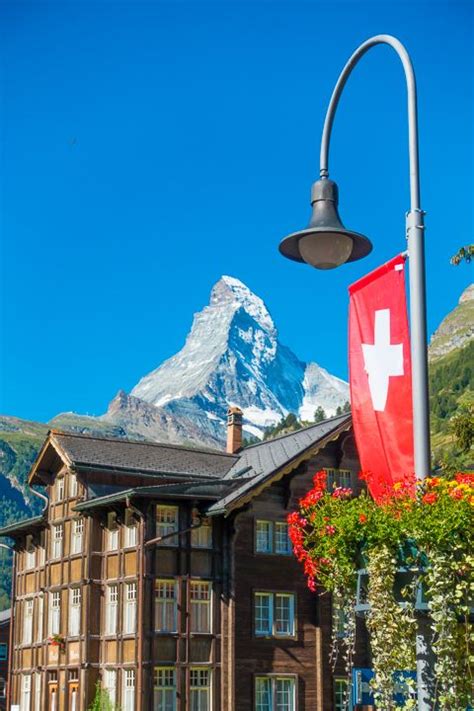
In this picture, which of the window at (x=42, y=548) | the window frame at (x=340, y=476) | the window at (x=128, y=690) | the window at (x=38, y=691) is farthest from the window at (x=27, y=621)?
the window frame at (x=340, y=476)

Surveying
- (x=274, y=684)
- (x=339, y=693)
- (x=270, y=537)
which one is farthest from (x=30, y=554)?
(x=339, y=693)

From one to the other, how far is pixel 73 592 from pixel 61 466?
17.7 feet

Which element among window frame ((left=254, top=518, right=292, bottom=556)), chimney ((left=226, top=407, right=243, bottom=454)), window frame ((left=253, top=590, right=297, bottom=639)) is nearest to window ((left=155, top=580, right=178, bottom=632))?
window frame ((left=253, top=590, right=297, bottom=639))

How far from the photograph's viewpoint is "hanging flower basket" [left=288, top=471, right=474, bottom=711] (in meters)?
10.2

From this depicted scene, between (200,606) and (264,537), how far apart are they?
3330 mm

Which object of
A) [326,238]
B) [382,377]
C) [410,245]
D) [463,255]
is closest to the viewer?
[410,245]

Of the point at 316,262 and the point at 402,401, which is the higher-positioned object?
the point at 316,262

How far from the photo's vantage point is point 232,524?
3928cm

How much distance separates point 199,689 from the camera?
38.0 meters

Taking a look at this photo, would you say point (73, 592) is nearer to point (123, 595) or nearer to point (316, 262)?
point (123, 595)

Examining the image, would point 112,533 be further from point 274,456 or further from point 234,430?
point 234,430

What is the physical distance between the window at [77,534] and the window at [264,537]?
6797 millimetres

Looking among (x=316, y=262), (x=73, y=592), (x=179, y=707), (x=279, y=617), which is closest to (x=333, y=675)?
(x=279, y=617)

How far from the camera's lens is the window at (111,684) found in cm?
3803
